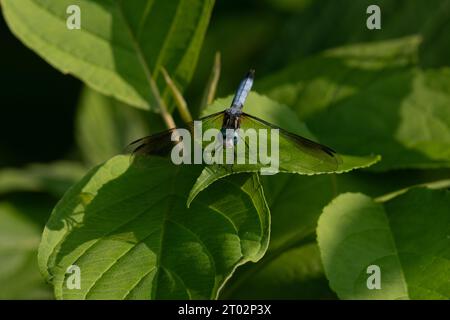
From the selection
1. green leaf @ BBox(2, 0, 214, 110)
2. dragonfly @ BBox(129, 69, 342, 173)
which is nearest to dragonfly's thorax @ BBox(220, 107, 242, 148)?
dragonfly @ BBox(129, 69, 342, 173)

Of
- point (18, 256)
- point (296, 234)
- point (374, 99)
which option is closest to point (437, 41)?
point (374, 99)

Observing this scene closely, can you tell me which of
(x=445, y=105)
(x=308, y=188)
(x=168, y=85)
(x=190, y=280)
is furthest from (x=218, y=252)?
(x=445, y=105)

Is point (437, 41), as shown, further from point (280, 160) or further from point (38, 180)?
point (38, 180)

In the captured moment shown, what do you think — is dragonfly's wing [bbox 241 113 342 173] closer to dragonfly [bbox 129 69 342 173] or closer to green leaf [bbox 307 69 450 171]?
dragonfly [bbox 129 69 342 173]

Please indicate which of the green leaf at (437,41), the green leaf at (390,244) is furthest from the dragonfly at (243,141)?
the green leaf at (437,41)
